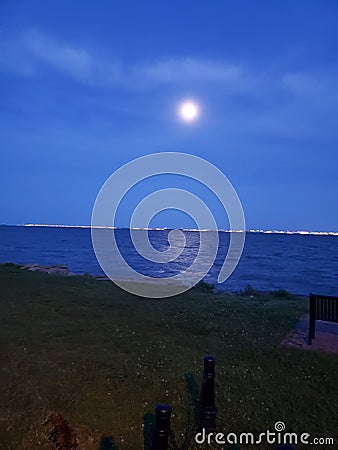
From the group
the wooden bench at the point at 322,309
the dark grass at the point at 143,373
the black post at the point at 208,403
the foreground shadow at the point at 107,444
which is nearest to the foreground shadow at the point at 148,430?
the dark grass at the point at 143,373

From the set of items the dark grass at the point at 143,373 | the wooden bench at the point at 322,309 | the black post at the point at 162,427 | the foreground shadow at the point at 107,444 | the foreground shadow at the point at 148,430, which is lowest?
the foreground shadow at the point at 107,444

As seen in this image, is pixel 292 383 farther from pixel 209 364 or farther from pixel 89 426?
pixel 89 426

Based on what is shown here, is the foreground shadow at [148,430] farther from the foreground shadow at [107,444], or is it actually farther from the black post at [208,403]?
the black post at [208,403]

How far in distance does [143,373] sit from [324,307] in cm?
453

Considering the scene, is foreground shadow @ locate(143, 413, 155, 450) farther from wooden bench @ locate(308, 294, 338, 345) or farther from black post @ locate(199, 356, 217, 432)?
wooden bench @ locate(308, 294, 338, 345)

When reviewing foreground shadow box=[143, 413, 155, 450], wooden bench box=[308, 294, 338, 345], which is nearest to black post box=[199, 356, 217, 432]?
foreground shadow box=[143, 413, 155, 450]

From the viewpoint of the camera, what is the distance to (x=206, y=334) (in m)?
8.48

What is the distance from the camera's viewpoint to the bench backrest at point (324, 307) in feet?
25.5

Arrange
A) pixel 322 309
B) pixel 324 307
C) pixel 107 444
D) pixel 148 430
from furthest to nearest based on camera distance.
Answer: pixel 324 307 → pixel 322 309 → pixel 148 430 → pixel 107 444

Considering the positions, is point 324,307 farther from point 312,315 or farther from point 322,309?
point 312,315

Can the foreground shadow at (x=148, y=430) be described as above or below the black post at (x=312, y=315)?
below

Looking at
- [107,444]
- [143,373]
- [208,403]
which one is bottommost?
[107,444]

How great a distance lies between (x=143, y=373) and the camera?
593 cm

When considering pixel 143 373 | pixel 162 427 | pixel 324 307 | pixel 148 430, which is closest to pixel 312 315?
pixel 324 307
